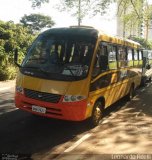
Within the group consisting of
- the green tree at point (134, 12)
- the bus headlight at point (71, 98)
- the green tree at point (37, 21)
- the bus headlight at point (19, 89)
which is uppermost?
the green tree at point (37, 21)

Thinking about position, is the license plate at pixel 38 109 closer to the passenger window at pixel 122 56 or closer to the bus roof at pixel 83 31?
the bus roof at pixel 83 31

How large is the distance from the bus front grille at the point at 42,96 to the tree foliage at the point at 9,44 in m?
11.6

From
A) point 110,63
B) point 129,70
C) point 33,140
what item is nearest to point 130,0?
point 129,70

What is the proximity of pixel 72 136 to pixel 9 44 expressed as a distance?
15031mm

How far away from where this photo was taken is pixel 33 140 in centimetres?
805

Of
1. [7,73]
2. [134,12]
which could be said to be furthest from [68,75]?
[134,12]

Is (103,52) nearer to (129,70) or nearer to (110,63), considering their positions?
(110,63)

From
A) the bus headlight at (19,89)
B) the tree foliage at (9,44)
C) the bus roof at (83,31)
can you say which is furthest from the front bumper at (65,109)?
the tree foliage at (9,44)

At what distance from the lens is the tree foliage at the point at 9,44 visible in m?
20.5

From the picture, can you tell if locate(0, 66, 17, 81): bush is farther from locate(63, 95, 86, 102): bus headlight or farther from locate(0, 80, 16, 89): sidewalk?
locate(63, 95, 86, 102): bus headlight

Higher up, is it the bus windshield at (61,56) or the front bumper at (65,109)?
the bus windshield at (61,56)

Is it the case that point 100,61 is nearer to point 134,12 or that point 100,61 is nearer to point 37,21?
point 134,12

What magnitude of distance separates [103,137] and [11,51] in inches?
592

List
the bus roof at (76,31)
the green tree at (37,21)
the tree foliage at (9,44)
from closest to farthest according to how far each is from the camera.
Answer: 1. the bus roof at (76,31)
2. the tree foliage at (9,44)
3. the green tree at (37,21)
